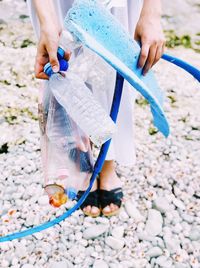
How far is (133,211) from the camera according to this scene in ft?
6.29

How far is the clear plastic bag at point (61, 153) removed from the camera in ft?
4.43

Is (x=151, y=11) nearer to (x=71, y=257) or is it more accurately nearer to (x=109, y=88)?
(x=109, y=88)

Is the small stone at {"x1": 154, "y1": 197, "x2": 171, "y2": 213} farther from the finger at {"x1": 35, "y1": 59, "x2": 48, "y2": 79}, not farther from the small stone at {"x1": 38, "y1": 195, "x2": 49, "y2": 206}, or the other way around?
the finger at {"x1": 35, "y1": 59, "x2": 48, "y2": 79}

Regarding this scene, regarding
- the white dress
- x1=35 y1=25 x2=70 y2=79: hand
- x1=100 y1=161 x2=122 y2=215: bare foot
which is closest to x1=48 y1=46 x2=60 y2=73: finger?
x1=35 y1=25 x2=70 y2=79: hand

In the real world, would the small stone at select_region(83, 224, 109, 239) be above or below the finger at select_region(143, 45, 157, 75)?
below

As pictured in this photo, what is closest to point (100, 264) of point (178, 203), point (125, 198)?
point (125, 198)

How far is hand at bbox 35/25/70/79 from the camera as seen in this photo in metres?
Result: 1.11

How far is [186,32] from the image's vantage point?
3322 mm

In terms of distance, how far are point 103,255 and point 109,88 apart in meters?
0.65

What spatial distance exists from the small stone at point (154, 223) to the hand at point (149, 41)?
0.88 m

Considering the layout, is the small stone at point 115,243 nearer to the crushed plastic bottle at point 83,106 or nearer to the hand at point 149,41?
the crushed plastic bottle at point 83,106

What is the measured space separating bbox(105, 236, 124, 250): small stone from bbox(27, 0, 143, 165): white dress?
33cm

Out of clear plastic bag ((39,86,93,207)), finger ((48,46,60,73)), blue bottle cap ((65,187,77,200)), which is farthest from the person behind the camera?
blue bottle cap ((65,187,77,200))

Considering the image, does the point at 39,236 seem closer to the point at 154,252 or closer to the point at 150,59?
the point at 154,252
